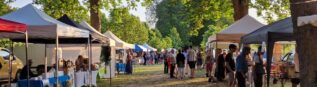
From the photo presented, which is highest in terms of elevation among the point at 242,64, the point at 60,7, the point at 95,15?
the point at 60,7

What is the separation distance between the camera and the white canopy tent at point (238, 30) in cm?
2170

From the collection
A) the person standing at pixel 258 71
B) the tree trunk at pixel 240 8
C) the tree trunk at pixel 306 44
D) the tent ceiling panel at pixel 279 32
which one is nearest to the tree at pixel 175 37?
the tree trunk at pixel 240 8

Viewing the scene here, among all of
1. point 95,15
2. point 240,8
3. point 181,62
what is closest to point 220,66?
point 181,62

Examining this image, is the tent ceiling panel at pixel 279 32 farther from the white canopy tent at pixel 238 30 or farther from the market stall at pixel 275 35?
the white canopy tent at pixel 238 30

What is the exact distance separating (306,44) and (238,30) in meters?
14.7

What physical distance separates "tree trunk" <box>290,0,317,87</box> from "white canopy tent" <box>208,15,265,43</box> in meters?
14.3

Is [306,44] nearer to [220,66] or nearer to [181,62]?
[220,66]

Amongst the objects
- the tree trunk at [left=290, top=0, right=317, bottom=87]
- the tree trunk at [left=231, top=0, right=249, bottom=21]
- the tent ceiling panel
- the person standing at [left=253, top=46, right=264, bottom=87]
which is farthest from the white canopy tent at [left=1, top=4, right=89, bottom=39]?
the tree trunk at [left=231, top=0, right=249, bottom=21]

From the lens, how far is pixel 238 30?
71.9 ft

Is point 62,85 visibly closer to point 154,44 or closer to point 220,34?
point 220,34

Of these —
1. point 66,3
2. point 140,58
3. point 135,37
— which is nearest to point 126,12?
point 66,3

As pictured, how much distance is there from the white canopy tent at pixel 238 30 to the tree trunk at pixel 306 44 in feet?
46.8

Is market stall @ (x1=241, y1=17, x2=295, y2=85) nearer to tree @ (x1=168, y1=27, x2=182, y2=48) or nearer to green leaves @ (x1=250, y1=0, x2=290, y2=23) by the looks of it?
green leaves @ (x1=250, y1=0, x2=290, y2=23)

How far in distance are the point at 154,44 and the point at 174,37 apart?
4.02m
